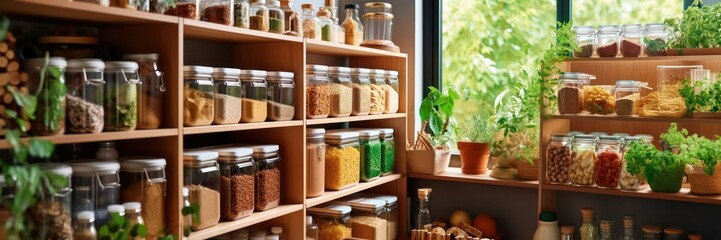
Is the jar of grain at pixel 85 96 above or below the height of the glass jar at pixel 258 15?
below

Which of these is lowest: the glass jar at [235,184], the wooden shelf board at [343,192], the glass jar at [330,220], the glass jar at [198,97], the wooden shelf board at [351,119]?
the glass jar at [330,220]

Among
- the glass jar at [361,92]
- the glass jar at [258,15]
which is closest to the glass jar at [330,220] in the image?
the glass jar at [361,92]

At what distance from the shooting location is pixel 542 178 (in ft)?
9.72

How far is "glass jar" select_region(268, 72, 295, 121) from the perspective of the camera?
96.1 inches

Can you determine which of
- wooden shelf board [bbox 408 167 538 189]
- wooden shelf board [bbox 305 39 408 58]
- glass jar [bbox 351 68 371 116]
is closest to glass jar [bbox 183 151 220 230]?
wooden shelf board [bbox 305 39 408 58]

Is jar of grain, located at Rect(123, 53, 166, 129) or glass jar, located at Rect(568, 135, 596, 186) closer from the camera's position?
jar of grain, located at Rect(123, 53, 166, 129)

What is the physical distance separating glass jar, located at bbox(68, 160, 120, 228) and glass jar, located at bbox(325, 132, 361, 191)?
1.05m

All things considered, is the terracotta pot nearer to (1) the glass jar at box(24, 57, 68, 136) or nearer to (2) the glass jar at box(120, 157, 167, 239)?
(2) the glass jar at box(120, 157, 167, 239)

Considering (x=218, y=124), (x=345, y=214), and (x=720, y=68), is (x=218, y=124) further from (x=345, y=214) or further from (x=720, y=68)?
(x=720, y=68)

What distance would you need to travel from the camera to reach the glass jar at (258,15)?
2.37 meters

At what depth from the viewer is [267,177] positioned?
243 centimetres

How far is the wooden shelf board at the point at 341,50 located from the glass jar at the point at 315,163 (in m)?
0.32

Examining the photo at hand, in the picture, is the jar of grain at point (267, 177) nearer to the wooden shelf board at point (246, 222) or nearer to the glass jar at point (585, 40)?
the wooden shelf board at point (246, 222)

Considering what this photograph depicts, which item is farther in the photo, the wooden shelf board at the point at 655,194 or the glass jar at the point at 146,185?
the wooden shelf board at the point at 655,194
